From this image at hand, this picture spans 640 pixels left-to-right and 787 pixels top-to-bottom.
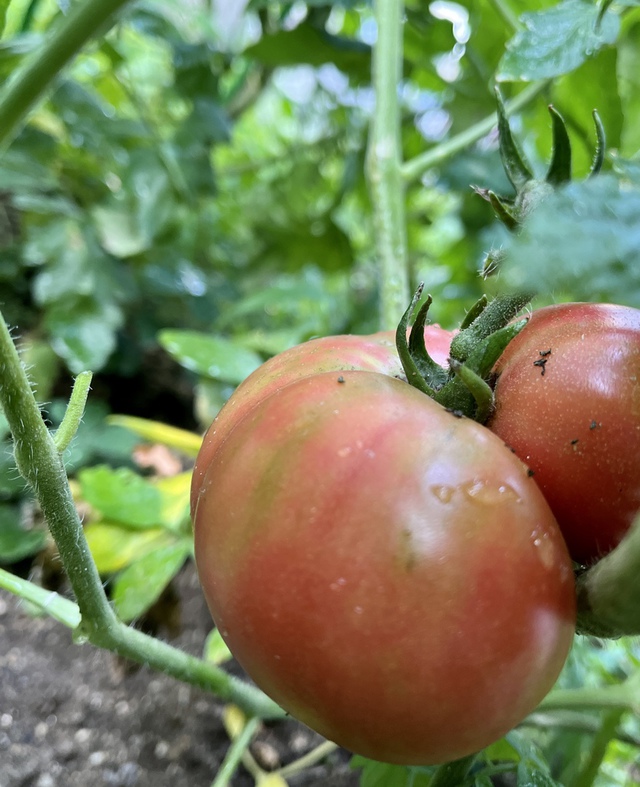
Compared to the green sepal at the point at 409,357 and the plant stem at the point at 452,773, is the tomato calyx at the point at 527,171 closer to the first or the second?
the green sepal at the point at 409,357

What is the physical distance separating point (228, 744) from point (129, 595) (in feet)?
0.56

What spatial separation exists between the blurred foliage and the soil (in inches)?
3.3

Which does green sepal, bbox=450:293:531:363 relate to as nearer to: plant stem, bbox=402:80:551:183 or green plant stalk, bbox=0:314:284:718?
green plant stalk, bbox=0:314:284:718

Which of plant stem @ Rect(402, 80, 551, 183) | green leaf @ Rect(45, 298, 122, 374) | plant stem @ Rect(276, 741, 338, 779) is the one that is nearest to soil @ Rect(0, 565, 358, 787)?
plant stem @ Rect(276, 741, 338, 779)

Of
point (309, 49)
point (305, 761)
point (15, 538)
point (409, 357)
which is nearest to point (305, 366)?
point (409, 357)

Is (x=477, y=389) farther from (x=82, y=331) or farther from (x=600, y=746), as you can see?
(x=82, y=331)

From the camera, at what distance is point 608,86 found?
2.19 feet

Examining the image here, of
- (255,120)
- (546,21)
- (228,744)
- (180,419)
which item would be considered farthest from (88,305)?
(255,120)

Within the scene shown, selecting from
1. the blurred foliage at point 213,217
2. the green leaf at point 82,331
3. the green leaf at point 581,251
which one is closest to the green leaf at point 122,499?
the blurred foliage at point 213,217

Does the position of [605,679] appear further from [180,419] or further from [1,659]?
[180,419]

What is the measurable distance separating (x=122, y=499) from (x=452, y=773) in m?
0.43

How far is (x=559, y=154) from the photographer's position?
1.11 ft

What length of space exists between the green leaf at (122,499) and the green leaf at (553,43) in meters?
0.51

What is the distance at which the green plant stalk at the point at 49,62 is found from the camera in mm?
364
